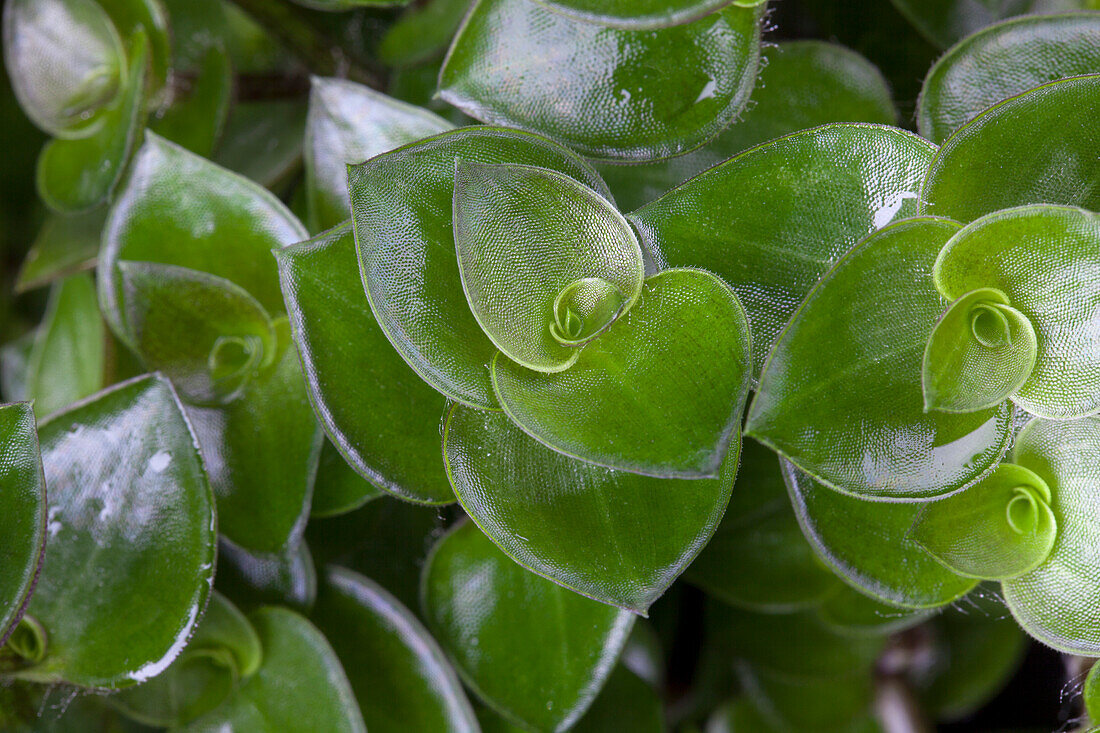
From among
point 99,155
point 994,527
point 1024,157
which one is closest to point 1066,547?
point 994,527

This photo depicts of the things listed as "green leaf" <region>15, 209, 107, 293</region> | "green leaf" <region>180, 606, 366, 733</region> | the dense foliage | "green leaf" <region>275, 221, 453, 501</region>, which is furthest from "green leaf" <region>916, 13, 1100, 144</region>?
"green leaf" <region>15, 209, 107, 293</region>

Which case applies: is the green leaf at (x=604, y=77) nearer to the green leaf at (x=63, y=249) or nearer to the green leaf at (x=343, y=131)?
the green leaf at (x=343, y=131)

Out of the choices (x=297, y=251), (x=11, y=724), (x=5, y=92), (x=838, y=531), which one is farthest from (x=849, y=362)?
(x=5, y=92)

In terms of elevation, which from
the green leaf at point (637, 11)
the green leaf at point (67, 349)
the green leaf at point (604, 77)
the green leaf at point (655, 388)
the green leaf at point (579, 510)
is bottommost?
the green leaf at point (67, 349)

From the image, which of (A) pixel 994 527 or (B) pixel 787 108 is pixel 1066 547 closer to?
(A) pixel 994 527

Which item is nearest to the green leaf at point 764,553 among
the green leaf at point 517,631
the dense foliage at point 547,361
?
the dense foliage at point 547,361

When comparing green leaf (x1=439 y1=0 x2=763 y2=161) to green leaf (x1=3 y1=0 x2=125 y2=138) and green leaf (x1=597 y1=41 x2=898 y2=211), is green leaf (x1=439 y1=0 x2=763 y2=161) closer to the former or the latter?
green leaf (x1=597 y1=41 x2=898 y2=211)
